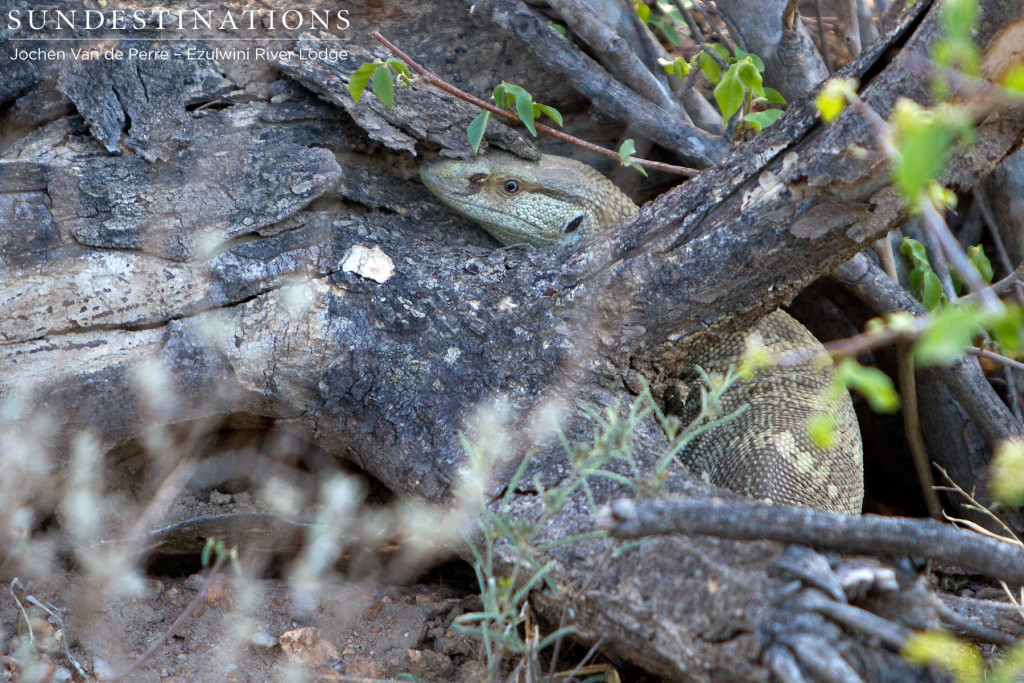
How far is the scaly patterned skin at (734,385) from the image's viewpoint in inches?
99.7

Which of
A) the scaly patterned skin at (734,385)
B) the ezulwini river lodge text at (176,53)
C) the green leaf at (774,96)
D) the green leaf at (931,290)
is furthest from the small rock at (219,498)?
the green leaf at (931,290)

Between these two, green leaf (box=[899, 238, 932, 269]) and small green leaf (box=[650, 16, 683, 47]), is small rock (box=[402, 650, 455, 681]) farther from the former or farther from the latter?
small green leaf (box=[650, 16, 683, 47])

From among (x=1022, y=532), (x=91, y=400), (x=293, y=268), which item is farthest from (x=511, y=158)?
(x=1022, y=532)

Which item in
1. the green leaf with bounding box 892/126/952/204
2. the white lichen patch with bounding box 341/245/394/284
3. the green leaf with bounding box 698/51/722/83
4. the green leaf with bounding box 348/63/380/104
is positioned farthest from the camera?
the green leaf with bounding box 698/51/722/83

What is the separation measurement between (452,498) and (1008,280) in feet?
6.66

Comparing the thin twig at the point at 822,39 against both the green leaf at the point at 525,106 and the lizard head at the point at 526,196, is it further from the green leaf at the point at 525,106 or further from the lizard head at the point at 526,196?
the green leaf at the point at 525,106

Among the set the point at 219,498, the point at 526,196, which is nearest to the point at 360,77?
the point at 526,196

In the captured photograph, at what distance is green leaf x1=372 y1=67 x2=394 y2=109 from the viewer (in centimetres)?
232

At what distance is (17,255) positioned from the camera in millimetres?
2312

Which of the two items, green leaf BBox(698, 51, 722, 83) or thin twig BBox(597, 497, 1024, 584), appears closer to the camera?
thin twig BBox(597, 497, 1024, 584)

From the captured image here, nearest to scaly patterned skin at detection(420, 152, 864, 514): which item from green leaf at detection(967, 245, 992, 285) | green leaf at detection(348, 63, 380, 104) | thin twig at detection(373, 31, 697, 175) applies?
thin twig at detection(373, 31, 697, 175)

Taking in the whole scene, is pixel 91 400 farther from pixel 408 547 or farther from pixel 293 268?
pixel 408 547

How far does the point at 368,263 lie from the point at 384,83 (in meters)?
0.56

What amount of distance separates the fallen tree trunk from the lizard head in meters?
0.22
